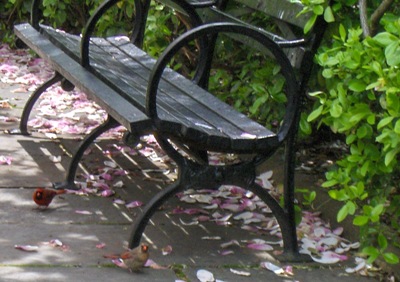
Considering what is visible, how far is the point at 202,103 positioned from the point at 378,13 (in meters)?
0.96

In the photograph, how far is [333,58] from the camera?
346 cm

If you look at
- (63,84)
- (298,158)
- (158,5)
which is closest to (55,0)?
(158,5)

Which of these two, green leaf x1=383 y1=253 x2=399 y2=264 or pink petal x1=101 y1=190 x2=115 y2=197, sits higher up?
green leaf x1=383 y1=253 x2=399 y2=264

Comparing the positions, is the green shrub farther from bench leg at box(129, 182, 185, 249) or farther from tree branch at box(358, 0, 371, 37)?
bench leg at box(129, 182, 185, 249)

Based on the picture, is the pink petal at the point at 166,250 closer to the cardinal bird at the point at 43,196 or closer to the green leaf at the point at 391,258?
the cardinal bird at the point at 43,196

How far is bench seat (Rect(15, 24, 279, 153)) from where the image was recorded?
144 inches

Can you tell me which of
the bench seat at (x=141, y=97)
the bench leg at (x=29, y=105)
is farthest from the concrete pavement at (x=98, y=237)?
the bench leg at (x=29, y=105)

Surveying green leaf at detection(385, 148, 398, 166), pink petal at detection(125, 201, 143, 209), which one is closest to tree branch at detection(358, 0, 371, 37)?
green leaf at detection(385, 148, 398, 166)

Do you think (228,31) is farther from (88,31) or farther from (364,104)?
(88,31)

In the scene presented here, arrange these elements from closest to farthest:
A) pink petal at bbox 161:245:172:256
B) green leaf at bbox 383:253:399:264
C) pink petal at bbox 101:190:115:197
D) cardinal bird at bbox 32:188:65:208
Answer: green leaf at bbox 383:253:399:264, pink petal at bbox 161:245:172:256, cardinal bird at bbox 32:188:65:208, pink petal at bbox 101:190:115:197

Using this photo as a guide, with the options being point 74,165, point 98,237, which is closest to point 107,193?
point 74,165

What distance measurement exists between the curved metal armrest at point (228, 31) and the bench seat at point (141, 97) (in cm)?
7

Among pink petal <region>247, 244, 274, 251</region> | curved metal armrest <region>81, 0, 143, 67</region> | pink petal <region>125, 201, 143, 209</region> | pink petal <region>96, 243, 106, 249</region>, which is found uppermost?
curved metal armrest <region>81, 0, 143, 67</region>

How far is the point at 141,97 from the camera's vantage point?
13.3ft
